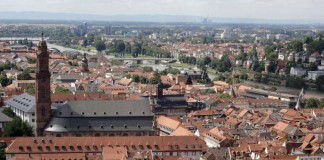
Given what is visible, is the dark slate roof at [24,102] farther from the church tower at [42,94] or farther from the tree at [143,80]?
the tree at [143,80]

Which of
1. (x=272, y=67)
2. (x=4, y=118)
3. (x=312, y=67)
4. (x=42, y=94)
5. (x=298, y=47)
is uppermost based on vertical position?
(x=42, y=94)

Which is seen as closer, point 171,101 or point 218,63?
point 171,101

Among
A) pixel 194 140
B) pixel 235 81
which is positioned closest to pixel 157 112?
pixel 194 140

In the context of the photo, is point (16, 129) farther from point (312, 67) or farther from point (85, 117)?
point (312, 67)

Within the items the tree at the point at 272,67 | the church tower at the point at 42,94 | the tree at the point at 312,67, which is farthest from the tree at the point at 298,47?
the church tower at the point at 42,94

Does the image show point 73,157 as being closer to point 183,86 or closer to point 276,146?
point 276,146

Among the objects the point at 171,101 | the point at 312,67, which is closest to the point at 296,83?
the point at 312,67

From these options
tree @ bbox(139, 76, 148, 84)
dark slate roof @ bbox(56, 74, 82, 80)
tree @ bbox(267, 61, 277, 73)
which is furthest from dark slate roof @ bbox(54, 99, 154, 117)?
tree @ bbox(267, 61, 277, 73)
